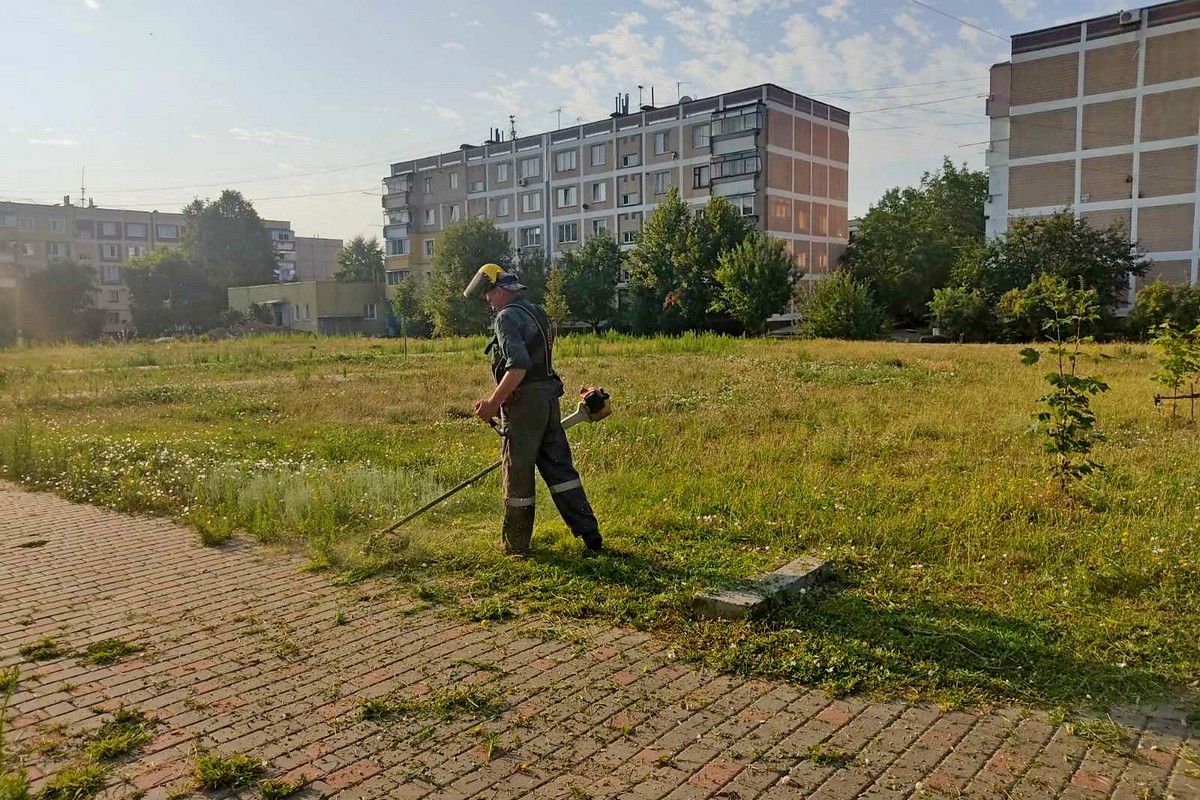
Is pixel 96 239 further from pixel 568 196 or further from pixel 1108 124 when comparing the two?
pixel 1108 124

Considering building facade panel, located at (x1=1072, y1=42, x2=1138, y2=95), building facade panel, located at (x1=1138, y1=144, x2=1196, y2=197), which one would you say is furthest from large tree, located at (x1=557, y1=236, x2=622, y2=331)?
building facade panel, located at (x1=1138, y1=144, x2=1196, y2=197)

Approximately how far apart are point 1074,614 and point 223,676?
438 centimetres

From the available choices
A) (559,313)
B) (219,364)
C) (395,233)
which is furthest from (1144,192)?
(395,233)

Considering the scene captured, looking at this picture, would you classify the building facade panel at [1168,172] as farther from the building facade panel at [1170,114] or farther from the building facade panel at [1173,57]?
the building facade panel at [1173,57]

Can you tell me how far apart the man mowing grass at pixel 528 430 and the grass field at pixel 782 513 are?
26cm

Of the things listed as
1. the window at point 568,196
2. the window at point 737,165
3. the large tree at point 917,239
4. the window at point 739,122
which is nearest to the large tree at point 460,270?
the window at point 568,196

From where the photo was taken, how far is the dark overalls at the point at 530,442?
5984 mm

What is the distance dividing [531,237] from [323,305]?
18.3 m

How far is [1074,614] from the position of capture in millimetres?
4711

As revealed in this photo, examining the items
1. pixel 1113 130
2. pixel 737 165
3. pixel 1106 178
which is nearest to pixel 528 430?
pixel 1106 178

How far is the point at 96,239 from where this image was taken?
3607 inches

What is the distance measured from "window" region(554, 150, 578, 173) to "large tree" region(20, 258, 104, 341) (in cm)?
3852

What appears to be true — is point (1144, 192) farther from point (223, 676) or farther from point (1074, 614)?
point (223, 676)

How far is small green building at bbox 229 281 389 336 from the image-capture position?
236 feet
